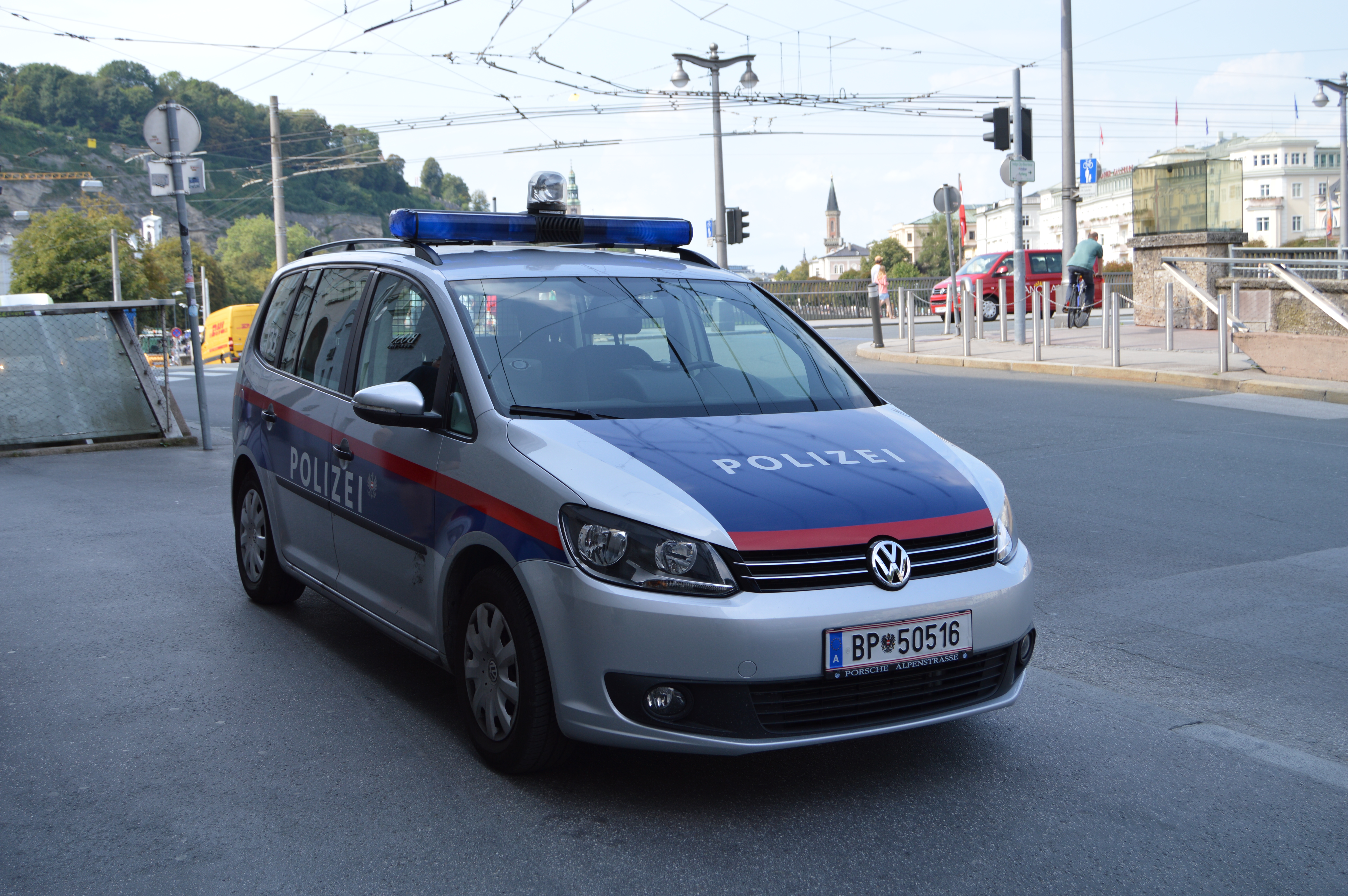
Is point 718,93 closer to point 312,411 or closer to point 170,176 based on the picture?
point 170,176

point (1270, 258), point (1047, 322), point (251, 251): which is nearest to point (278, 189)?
point (1047, 322)

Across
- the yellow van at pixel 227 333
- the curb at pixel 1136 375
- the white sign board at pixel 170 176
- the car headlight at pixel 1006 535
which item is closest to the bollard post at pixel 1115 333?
the curb at pixel 1136 375

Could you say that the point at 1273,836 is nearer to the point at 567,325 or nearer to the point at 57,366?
the point at 567,325

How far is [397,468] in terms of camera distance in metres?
4.32

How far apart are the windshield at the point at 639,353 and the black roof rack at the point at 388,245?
312 mm

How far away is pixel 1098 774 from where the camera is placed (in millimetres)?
3725

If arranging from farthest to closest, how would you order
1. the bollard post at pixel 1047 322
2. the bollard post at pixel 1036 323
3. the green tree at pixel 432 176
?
the green tree at pixel 432 176, the bollard post at pixel 1047 322, the bollard post at pixel 1036 323

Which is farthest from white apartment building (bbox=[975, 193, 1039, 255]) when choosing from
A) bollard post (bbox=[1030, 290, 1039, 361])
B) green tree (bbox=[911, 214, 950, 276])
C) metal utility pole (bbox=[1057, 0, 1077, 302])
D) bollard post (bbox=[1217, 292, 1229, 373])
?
bollard post (bbox=[1217, 292, 1229, 373])

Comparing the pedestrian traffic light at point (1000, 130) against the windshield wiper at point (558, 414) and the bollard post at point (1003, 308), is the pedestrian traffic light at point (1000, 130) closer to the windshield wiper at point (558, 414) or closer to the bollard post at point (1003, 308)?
the bollard post at point (1003, 308)

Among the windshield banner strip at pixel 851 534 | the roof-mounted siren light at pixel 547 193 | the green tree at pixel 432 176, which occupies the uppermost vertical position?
the green tree at pixel 432 176

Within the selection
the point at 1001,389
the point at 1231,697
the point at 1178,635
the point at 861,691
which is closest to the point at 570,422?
the point at 861,691

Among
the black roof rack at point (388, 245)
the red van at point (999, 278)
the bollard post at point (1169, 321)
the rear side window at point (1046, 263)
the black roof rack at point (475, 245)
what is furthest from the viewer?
the rear side window at point (1046, 263)

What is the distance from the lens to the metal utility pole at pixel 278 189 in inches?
1289

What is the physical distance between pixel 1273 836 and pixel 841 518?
139 centimetres
